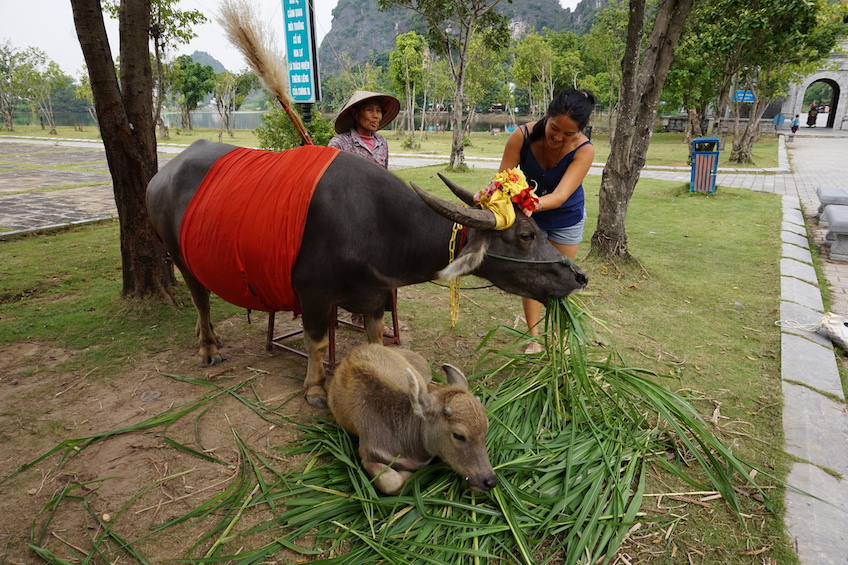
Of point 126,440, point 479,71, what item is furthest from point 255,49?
point 479,71

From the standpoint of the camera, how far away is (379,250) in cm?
327

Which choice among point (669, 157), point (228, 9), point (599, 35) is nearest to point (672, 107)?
point (599, 35)

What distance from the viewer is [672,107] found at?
29.7 m

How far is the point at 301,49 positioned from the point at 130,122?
4.52 metres

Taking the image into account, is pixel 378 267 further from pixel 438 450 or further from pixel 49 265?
pixel 49 265

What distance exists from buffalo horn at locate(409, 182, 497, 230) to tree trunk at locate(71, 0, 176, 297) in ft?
10.4

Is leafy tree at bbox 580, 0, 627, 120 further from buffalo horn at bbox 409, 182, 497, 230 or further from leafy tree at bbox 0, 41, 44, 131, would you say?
leafy tree at bbox 0, 41, 44, 131

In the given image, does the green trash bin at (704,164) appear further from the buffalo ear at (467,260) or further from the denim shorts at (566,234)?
the buffalo ear at (467,260)

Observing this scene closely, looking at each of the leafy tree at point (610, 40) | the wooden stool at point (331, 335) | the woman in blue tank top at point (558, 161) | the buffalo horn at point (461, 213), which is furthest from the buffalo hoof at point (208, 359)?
the leafy tree at point (610, 40)

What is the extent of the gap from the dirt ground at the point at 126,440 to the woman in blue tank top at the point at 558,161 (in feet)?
6.65

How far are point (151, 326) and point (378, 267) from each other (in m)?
2.69

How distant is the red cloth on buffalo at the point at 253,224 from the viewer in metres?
3.18

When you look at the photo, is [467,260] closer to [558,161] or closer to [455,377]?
[455,377]

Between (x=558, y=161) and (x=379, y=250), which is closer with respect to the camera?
(x=379, y=250)
